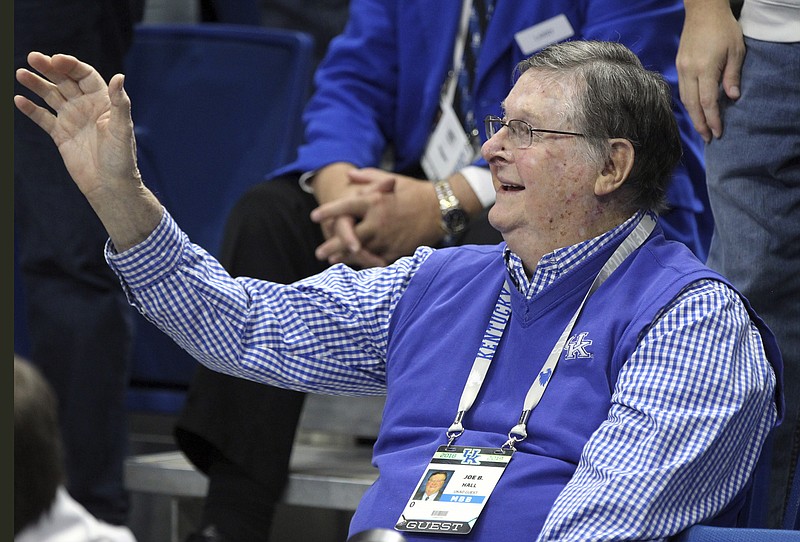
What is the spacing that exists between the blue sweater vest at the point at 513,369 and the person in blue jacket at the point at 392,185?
1.80ft

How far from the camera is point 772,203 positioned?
A: 187 centimetres

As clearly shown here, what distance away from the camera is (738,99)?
1.91 m

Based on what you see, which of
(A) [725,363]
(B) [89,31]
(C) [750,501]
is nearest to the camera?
(A) [725,363]

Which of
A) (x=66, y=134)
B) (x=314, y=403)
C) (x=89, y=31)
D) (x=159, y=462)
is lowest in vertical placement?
(x=159, y=462)

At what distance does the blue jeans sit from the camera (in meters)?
1.85

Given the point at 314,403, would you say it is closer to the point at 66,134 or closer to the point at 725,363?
the point at 66,134

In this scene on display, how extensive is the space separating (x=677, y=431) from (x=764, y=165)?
0.54 metres

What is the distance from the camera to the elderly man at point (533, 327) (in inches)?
59.7

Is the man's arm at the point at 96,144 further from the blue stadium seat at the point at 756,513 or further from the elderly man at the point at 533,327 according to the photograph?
the blue stadium seat at the point at 756,513

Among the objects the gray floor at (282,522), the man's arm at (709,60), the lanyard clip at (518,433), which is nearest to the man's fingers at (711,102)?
the man's arm at (709,60)

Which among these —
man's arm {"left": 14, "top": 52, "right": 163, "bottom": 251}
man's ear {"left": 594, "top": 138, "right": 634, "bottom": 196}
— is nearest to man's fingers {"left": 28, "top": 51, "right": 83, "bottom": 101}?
man's arm {"left": 14, "top": 52, "right": 163, "bottom": 251}

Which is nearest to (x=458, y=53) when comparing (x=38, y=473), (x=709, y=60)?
(x=709, y=60)

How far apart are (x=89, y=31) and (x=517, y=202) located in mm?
1340

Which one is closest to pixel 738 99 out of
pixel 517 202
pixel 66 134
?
pixel 517 202
